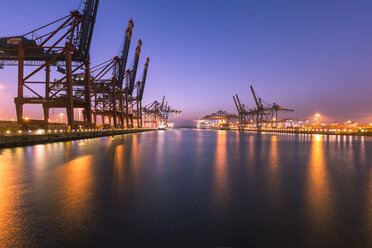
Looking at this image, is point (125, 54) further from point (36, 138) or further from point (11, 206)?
point (11, 206)

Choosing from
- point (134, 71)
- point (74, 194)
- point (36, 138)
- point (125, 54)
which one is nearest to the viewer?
point (74, 194)

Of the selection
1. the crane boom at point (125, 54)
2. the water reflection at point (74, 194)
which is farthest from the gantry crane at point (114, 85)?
the water reflection at point (74, 194)

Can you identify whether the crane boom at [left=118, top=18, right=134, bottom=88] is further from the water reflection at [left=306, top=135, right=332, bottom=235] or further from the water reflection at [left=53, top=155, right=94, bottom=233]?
the water reflection at [left=306, top=135, right=332, bottom=235]

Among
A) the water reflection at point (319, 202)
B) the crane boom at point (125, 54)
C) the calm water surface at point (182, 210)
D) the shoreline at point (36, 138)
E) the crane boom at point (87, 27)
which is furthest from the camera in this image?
the crane boom at point (125, 54)

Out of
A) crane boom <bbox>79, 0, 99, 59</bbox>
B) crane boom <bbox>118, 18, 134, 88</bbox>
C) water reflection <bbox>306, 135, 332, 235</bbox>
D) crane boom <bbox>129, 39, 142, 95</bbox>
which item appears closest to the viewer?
water reflection <bbox>306, 135, 332, 235</bbox>

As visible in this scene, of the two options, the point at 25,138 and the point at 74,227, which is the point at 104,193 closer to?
the point at 74,227

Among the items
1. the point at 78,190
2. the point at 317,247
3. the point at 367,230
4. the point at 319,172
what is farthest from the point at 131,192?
the point at 319,172

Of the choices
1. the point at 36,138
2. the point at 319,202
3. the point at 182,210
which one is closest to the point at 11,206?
the point at 182,210

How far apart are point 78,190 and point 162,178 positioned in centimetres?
293

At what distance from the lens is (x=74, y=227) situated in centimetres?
407

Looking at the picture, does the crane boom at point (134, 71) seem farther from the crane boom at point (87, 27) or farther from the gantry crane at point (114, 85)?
the crane boom at point (87, 27)

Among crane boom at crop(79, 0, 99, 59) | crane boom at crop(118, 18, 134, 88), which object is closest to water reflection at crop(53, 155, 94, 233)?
crane boom at crop(79, 0, 99, 59)

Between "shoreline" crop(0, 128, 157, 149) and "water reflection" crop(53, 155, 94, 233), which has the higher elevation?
"shoreline" crop(0, 128, 157, 149)

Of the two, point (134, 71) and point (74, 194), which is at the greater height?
point (134, 71)
